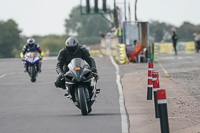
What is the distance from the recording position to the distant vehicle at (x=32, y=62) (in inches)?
965

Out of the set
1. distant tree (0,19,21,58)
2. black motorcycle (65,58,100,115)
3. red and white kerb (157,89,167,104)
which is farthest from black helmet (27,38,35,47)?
distant tree (0,19,21,58)

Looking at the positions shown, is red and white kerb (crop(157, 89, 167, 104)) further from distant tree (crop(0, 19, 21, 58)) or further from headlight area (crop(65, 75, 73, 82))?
distant tree (crop(0, 19, 21, 58))

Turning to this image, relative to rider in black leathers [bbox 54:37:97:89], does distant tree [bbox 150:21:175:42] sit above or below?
below

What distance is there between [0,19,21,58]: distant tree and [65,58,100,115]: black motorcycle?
3623 inches

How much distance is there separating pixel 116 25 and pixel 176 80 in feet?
100

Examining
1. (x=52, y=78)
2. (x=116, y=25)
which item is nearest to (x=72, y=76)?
(x=52, y=78)

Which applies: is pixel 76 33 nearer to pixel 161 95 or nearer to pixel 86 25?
pixel 86 25

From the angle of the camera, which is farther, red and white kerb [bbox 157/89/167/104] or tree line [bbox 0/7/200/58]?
tree line [bbox 0/7/200/58]

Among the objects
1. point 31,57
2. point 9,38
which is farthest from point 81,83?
point 9,38

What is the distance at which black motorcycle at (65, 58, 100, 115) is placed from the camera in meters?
13.2

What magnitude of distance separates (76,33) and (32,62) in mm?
169696

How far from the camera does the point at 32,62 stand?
2461cm

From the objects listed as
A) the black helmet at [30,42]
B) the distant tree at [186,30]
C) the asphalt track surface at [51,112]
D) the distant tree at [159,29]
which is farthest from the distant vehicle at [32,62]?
the distant tree at [186,30]

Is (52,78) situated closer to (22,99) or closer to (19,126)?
(22,99)
